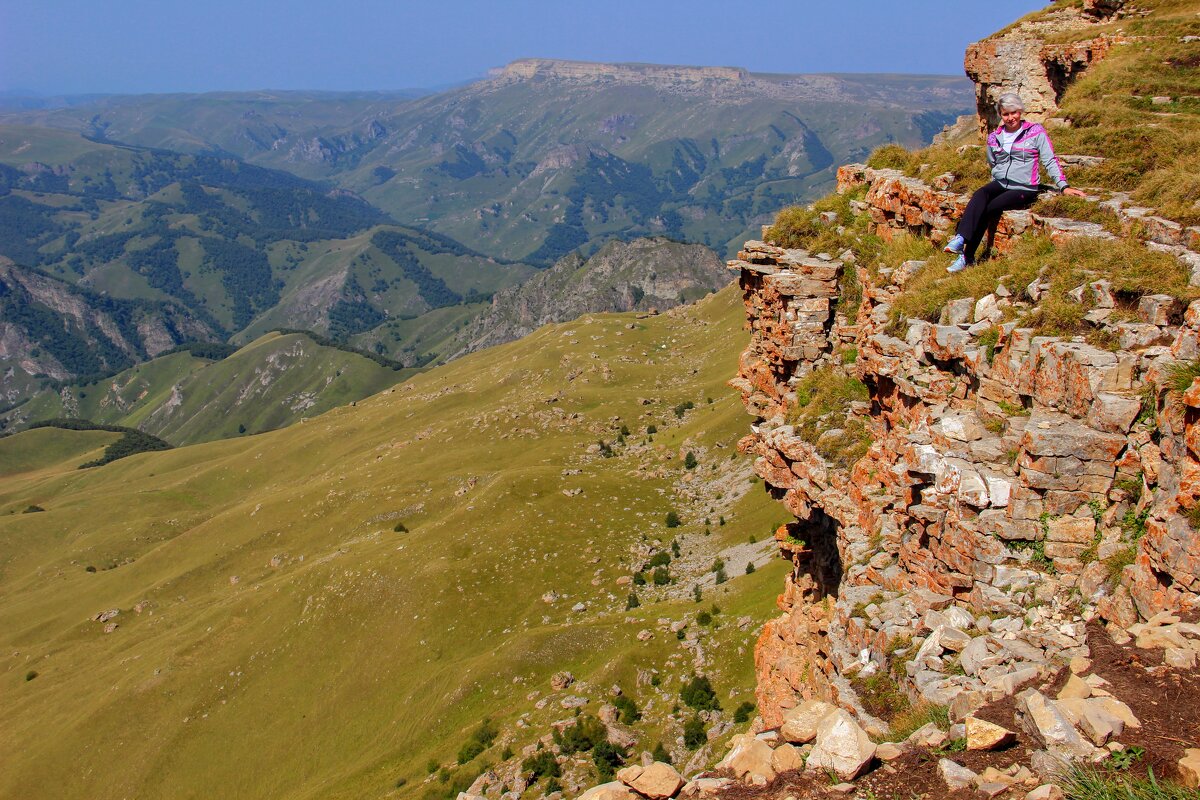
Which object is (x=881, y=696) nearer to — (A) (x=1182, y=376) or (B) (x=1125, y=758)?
(B) (x=1125, y=758)

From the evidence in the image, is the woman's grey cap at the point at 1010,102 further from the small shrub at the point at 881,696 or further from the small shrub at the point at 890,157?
the small shrub at the point at 881,696

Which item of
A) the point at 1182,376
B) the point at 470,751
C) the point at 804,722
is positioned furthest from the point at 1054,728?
the point at 470,751

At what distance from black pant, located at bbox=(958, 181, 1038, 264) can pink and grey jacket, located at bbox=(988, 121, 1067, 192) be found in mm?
189

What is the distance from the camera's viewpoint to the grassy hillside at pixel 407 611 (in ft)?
182

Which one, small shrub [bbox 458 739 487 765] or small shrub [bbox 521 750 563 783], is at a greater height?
small shrub [bbox 521 750 563 783]

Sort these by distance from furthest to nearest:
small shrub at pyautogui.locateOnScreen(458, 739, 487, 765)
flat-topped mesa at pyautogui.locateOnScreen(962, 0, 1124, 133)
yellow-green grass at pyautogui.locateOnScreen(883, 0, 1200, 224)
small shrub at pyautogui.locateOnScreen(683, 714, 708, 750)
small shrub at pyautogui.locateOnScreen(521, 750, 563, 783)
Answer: small shrub at pyautogui.locateOnScreen(458, 739, 487, 765), small shrub at pyautogui.locateOnScreen(521, 750, 563, 783), flat-topped mesa at pyautogui.locateOnScreen(962, 0, 1124, 133), small shrub at pyautogui.locateOnScreen(683, 714, 708, 750), yellow-green grass at pyautogui.locateOnScreen(883, 0, 1200, 224)

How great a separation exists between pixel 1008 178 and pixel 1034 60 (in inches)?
1285

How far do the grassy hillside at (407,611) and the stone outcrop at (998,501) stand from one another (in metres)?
27.0

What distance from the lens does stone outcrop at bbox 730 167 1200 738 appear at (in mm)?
11797

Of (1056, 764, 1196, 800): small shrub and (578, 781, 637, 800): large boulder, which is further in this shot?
(578, 781, 637, 800): large boulder

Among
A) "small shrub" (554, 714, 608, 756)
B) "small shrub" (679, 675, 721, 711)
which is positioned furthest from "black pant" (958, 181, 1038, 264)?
"small shrub" (554, 714, 608, 756)

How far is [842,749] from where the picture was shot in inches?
417

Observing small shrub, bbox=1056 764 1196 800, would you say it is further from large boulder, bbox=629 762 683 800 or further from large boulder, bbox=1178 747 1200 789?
large boulder, bbox=629 762 683 800

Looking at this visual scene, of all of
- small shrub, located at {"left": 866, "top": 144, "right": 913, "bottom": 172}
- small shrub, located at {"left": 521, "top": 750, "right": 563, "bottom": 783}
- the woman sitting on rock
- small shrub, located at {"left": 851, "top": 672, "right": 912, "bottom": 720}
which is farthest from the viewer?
small shrub, located at {"left": 521, "top": 750, "right": 563, "bottom": 783}
